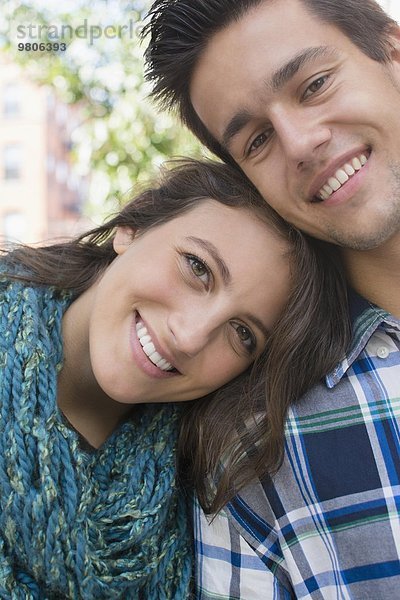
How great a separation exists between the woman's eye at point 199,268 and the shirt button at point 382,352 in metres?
0.54

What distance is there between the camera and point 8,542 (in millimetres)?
2000

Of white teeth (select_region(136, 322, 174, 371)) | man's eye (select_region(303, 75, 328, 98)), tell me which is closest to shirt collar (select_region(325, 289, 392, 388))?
white teeth (select_region(136, 322, 174, 371))

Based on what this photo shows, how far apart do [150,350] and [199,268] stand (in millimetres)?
279

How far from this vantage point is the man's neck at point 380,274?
236 cm

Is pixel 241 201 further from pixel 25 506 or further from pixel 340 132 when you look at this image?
pixel 25 506

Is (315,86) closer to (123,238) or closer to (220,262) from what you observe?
(220,262)

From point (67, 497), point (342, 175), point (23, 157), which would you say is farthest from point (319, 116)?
point (23, 157)

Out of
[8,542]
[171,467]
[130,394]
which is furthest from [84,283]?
[8,542]

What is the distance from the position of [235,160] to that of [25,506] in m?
1.24

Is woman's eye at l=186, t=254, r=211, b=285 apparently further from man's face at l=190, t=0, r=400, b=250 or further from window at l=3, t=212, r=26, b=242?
window at l=3, t=212, r=26, b=242

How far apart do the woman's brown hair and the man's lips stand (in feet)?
0.61

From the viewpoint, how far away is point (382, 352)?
2.18 metres

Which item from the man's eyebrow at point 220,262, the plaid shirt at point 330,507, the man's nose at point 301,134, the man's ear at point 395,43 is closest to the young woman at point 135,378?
the man's eyebrow at point 220,262

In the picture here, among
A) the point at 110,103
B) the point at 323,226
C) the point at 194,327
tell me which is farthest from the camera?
the point at 110,103
